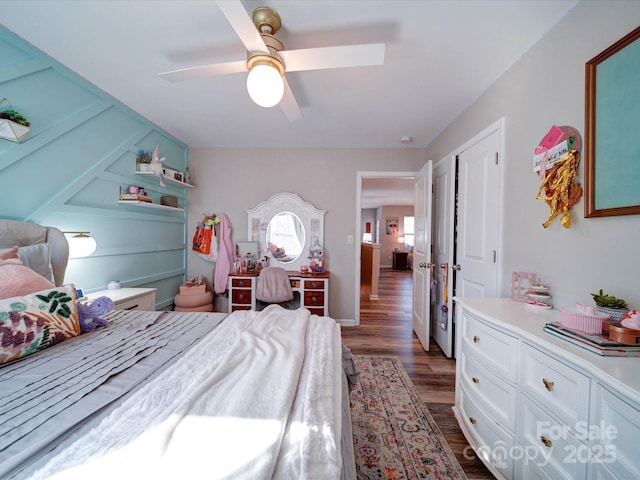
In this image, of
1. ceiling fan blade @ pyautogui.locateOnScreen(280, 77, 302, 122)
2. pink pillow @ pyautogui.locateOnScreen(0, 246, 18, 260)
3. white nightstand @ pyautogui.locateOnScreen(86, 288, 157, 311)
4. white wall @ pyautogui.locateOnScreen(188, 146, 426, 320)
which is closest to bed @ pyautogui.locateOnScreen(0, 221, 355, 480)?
pink pillow @ pyautogui.locateOnScreen(0, 246, 18, 260)

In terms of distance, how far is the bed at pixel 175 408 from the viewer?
56 cm

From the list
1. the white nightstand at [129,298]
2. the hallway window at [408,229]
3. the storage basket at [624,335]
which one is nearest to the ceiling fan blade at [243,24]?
the storage basket at [624,335]

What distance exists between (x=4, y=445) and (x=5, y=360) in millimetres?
572

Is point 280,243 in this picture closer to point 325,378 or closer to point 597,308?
point 325,378

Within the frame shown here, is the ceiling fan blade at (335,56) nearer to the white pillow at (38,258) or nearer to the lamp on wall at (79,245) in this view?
the white pillow at (38,258)

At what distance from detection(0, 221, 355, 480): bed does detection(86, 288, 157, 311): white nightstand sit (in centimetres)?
79

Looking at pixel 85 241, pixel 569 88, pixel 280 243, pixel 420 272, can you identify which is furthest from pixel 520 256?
pixel 85 241

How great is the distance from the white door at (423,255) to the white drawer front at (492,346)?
4.05 ft

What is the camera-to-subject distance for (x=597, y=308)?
108 centimetres

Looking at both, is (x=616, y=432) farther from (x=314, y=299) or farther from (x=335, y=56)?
(x=314, y=299)

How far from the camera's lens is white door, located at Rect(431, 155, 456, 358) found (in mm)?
2541

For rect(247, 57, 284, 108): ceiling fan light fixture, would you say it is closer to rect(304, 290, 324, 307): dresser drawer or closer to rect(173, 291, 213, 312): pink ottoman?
rect(304, 290, 324, 307): dresser drawer

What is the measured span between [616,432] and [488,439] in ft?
2.39

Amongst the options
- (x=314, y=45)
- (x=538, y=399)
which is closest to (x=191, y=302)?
(x=314, y=45)
